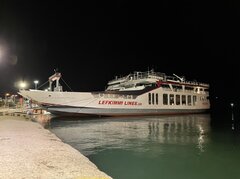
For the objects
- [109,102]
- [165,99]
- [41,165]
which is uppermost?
[165,99]

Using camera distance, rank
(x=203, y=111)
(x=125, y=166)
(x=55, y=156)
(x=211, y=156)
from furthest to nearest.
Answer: (x=203, y=111) → (x=211, y=156) → (x=125, y=166) → (x=55, y=156)

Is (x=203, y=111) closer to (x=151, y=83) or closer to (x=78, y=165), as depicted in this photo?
(x=151, y=83)

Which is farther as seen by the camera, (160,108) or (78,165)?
(160,108)

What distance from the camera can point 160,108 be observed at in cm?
4138

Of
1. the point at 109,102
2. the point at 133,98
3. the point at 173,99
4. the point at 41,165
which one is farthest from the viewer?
the point at 173,99

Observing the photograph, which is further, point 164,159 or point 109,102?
point 109,102

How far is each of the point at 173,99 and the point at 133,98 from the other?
9.86 metres

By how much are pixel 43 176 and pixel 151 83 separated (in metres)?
35.3

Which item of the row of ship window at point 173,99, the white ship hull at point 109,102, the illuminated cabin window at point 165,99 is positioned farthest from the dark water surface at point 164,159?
the illuminated cabin window at point 165,99

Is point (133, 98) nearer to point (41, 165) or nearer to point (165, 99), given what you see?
point (165, 99)

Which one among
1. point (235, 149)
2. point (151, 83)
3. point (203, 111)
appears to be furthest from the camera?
point (203, 111)

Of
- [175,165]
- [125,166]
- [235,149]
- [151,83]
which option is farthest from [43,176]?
[151,83]

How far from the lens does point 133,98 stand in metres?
37.6

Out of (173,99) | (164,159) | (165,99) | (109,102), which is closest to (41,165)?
(164,159)
